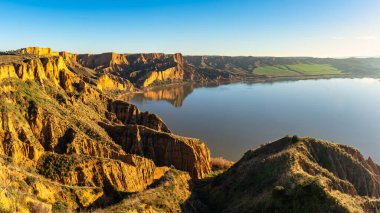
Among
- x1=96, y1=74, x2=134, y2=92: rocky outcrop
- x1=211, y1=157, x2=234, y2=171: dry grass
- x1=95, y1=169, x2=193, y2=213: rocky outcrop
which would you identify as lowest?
x1=211, y1=157, x2=234, y2=171: dry grass

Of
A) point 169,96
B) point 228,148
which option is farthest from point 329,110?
point 169,96

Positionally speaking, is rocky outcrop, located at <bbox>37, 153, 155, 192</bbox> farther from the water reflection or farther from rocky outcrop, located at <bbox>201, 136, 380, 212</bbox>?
the water reflection

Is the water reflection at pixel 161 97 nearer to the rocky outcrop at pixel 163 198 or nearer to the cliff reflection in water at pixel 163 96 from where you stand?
the cliff reflection in water at pixel 163 96

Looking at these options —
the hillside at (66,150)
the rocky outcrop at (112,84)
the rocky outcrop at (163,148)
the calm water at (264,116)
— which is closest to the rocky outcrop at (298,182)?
the rocky outcrop at (163,148)

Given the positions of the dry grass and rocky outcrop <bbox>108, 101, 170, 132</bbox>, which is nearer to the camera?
the dry grass

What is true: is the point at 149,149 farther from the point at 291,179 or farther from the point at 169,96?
the point at 169,96

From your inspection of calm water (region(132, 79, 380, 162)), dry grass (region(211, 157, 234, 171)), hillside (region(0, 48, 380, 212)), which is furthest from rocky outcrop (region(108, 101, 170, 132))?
calm water (region(132, 79, 380, 162))
